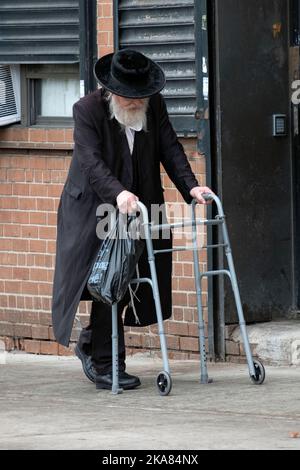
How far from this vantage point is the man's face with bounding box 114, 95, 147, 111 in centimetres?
802

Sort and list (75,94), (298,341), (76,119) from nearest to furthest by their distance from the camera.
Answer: (76,119)
(298,341)
(75,94)

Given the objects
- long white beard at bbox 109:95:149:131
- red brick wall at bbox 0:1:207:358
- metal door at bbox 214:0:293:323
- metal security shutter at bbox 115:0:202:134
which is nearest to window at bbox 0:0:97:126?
red brick wall at bbox 0:1:207:358

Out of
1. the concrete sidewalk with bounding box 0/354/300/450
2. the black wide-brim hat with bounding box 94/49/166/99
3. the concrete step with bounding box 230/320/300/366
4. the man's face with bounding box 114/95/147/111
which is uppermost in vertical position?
the black wide-brim hat with bounding box 94/49/166/99

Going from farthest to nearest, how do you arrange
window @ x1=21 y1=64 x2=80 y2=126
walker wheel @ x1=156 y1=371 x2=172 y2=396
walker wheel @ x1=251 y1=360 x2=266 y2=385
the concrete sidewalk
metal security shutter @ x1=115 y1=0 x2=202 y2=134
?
window @ x1=21 y1=64 x2=80 y2=126
metal security shutter @ x1=115 y1=0 x2=202 y2=134
walker wheel @ x1=251 y1=360 x2=266 y2=385
walker wheel @ x1=156 y1=371 x2=172 y2=396
the concrete sidewalk

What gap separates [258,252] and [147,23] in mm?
1744

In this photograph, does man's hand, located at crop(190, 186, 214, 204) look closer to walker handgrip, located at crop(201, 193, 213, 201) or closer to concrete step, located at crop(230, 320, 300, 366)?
walker handgrip, located at crop(201, 193, 213, 201)

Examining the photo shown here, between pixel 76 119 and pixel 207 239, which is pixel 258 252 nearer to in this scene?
pixel 207 239

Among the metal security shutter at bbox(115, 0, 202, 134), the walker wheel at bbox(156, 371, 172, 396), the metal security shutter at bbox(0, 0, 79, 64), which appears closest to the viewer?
the walker wheel at bbox(156, 371, 172, 396)

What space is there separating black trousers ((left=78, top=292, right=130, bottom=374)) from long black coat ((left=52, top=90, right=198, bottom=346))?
11cm

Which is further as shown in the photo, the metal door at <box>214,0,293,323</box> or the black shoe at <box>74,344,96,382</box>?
the metal door at <box>214,0,293,323</box>

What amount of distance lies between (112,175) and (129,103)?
454mm
